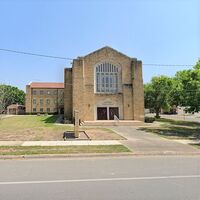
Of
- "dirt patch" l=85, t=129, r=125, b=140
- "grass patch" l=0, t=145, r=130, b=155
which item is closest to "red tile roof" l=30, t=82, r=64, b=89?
"dirt patch" l=85, t=129, r=125, b=140

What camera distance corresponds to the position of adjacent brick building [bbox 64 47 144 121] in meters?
39.7

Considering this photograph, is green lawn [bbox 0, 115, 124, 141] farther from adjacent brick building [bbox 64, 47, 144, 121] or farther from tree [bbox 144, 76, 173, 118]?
tree [bbox 144, 76, 173, 118]

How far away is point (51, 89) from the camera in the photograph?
320 feet

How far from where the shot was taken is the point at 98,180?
7816 mm

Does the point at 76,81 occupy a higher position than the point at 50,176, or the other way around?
the point at 76,81

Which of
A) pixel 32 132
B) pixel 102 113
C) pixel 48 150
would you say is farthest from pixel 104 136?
pixel 102 113

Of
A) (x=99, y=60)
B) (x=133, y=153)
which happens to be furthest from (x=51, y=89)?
(x=133, y=153)

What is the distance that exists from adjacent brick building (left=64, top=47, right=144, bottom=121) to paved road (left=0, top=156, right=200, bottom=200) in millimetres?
28906

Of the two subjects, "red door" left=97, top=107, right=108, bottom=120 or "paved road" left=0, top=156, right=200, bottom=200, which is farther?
"red door" left=97, top=107, right=108, bottom=120

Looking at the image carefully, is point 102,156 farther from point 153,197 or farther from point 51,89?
point 51,89

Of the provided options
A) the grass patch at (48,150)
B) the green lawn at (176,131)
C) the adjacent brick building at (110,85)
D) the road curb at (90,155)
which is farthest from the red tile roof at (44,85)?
the road curb at (90,155)

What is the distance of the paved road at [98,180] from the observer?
6.32 m

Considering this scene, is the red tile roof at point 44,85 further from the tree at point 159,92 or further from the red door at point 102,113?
the red door at point 102,113

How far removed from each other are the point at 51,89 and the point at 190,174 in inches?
3597
